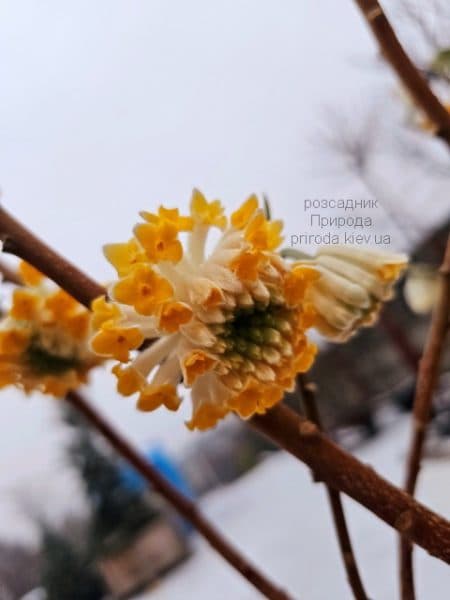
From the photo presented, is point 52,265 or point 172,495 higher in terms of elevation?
point 52,265

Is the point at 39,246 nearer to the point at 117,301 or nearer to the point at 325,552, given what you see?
the point at 117,301

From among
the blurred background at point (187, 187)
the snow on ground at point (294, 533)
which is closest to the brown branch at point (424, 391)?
the snow on ground at point (294, 533)

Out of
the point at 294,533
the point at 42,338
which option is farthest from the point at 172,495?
the point at 294,533

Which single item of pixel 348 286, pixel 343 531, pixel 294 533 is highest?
pixel 348 286

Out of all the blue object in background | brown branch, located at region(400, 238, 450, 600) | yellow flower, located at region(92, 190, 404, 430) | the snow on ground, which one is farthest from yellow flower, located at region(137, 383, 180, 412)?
the blue object in background

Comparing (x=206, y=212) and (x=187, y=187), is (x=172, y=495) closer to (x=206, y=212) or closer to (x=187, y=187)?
(x=206, y=212)

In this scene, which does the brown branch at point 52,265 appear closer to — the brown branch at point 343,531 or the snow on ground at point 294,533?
the brown branch at point 343,531
